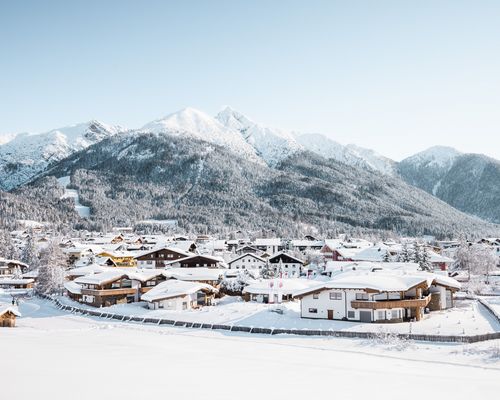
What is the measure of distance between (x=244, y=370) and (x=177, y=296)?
3881 cm

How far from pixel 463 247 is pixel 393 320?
74.5m

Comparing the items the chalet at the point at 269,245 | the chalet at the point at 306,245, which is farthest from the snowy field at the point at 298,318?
the chalet at the point at 306,245

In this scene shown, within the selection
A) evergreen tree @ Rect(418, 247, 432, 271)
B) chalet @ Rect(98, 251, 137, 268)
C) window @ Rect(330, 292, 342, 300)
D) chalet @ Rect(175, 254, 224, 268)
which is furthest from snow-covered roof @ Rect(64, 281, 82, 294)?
evergreen tree @ Rect(418, 247, 432, 271)

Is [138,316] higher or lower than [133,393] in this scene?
lower

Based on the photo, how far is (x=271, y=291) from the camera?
211 feet

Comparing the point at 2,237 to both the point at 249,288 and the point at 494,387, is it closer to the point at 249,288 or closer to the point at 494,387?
the point at 249,288

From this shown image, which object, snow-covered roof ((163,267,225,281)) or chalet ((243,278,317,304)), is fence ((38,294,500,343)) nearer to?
chalet ((243,278,317,304))

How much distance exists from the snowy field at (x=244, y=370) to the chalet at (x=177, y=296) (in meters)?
22.2

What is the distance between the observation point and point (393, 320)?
50.8 m

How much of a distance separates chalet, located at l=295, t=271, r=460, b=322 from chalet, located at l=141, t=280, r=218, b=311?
637 inches

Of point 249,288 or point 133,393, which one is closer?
point 133,393

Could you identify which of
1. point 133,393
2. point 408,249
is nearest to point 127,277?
point 408,249

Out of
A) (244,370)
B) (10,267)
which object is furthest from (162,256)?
(244,370)

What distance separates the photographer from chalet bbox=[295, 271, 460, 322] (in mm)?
50750
